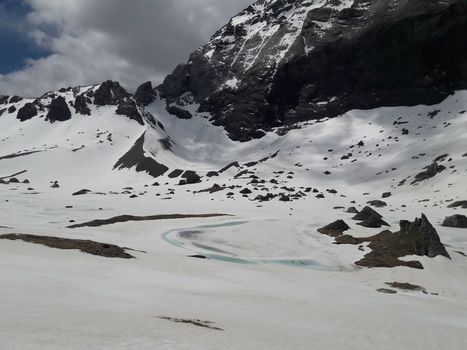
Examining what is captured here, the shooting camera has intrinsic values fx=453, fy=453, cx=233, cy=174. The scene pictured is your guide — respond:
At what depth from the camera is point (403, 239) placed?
38000 mm

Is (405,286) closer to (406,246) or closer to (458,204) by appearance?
(406,246)

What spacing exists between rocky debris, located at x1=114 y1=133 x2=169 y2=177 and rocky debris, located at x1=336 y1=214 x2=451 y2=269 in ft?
357

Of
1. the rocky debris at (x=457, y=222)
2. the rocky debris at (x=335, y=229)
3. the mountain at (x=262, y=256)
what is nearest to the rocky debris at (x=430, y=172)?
the mountain at (x=262, y=256)

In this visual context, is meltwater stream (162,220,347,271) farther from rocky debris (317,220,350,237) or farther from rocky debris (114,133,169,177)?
rocky debris (114,133,169,177)

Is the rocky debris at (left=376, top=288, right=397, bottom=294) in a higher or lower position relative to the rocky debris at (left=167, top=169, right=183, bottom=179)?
lower

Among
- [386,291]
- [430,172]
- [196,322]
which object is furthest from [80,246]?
[430,172]

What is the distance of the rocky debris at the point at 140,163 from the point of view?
144 meters

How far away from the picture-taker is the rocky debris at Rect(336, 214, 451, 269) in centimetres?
3378

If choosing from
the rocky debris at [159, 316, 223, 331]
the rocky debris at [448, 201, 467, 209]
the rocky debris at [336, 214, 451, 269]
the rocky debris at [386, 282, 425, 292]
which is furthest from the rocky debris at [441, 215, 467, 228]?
the rocky debris at [159, 316, 223, 331]

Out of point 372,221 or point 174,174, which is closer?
point 372,221

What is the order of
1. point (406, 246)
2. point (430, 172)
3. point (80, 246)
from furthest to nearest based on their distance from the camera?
point (430, 172), point (406, 246), point (80, 246)

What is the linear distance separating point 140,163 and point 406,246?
408ft

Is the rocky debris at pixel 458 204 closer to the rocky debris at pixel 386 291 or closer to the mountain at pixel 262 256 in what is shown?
the mountain at pixel 262 256

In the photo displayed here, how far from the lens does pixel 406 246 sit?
3672cm
